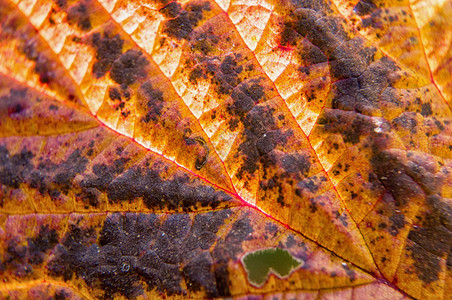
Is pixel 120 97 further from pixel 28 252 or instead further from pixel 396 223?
pixel 396 223

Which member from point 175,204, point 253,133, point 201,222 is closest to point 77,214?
point 175,204

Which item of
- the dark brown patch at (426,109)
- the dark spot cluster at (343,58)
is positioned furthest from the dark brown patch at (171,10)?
the dark brown patch at (426,109)

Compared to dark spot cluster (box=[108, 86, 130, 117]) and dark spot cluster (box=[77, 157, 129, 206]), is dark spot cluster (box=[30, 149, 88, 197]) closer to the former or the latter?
dark spot cluster (box=[77, 157, 129, 206])

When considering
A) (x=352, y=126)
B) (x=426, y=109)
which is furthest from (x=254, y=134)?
(x=426, y=109)

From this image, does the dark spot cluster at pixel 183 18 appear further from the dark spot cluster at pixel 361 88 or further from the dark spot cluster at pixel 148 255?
the dark spot cluster at pixel 148 255

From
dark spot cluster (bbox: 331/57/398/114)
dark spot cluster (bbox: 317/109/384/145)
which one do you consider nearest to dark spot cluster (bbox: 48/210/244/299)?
dark spot cluster (bbox: 317/109/384/145)
